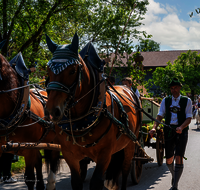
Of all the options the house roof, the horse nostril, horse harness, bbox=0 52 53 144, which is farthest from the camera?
the house roof

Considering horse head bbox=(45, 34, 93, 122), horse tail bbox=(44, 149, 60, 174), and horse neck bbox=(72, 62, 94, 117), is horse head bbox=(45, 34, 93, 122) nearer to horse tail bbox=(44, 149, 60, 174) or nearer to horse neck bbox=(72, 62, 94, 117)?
horse neck bbox=(72, 62, 94, 117)

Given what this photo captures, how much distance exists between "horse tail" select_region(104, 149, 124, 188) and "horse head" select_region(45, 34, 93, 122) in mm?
2150

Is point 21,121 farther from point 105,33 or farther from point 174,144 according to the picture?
point 105,33

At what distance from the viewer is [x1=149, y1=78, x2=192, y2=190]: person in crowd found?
469 cm

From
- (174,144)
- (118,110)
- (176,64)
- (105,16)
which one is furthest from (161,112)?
(176,64)

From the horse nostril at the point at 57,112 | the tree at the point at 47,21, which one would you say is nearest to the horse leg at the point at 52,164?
the horse nostril at the point at 57,112

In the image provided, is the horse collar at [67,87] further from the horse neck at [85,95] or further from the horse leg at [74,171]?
the horse leg at [74,171]

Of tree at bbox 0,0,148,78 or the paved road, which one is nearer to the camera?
the paved road

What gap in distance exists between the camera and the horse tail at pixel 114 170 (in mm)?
4648

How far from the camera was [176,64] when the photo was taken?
39781mm

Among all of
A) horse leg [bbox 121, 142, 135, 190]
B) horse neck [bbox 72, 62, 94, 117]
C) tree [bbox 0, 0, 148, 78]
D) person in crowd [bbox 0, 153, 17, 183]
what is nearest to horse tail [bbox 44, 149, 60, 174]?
person in crowd [bbox 0, 153, 17, 183]

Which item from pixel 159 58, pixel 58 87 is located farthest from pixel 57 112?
pixel 159 58

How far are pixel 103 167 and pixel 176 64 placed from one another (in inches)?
1516

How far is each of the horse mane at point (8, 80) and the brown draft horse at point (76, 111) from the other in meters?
0.96
